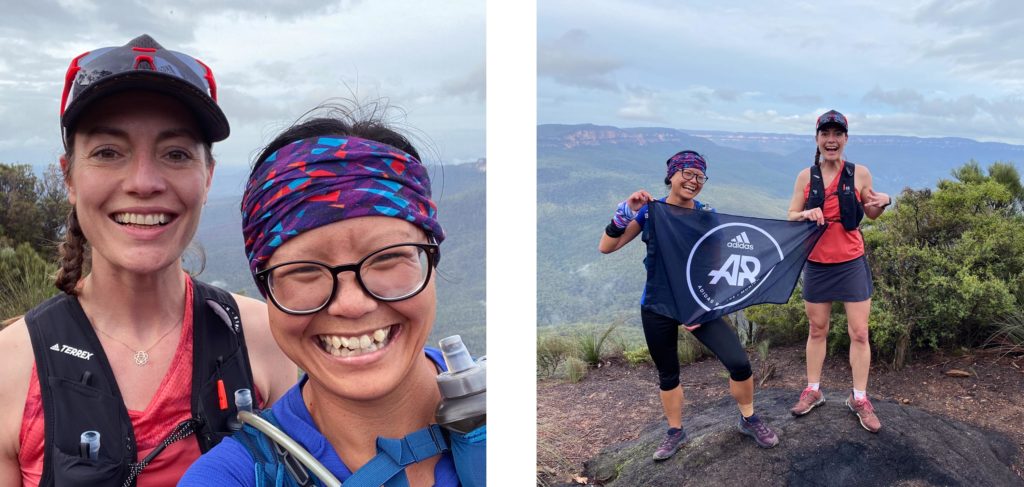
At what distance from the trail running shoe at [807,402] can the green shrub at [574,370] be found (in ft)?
6.44

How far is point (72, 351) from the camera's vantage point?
116cm

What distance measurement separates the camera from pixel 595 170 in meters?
7.74

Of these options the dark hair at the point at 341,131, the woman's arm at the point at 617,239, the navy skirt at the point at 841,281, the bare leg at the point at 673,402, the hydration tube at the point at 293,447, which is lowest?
the bare leg at the point at 673,402

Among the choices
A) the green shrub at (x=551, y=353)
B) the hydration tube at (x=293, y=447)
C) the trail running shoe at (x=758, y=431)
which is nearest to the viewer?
the hydration tube at (x=293, y=447)

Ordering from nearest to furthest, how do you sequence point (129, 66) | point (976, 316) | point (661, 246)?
point (129, 66)
point (661, 246)
point (976, 316)

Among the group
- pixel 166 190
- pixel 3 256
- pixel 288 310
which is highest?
pixel 166 190

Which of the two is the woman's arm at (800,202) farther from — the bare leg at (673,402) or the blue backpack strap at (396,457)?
the blue backpack strap at (396,457)

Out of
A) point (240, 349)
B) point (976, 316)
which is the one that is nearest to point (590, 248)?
point (976, 316)

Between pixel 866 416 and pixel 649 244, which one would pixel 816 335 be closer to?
pixel 866 416

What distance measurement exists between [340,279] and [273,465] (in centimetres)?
22

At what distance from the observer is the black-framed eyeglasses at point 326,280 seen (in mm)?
818

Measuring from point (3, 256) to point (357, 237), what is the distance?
2.49 m

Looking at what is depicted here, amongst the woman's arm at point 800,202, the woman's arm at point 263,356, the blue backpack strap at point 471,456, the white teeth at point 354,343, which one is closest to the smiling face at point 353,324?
the white teeth at point 354,343

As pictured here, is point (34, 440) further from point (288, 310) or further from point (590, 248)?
point (590, 248)
